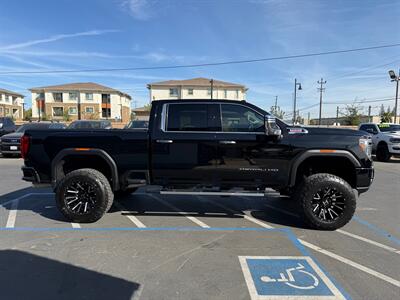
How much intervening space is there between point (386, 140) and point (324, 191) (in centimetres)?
1226

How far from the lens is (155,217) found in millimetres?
5895

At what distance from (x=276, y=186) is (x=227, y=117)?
139cm

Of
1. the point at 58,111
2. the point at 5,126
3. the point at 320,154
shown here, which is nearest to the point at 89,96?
the point at 58,111

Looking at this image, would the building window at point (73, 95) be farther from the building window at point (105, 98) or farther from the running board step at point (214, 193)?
the running board step at point (214, 193)

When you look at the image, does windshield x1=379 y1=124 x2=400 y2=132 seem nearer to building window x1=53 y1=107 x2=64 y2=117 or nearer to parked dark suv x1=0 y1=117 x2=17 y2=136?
parked dark suv x1=0 y1=117 x2=17 y2=136

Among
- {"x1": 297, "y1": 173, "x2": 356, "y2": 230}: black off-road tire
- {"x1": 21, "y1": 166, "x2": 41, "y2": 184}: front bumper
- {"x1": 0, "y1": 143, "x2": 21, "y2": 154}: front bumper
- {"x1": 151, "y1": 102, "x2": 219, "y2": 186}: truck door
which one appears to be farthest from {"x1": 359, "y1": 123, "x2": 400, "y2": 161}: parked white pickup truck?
{"x1": 0, "y1": 143, "x2": 21, "y2": 154}: front bumper

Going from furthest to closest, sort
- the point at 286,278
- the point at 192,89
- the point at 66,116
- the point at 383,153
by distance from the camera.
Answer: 1. the point at 66,116
2. the point at 192,89
3. the point at 383,153
4. the point at 286,278

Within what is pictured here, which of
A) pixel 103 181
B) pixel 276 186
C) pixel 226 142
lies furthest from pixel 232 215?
pixel 103 181

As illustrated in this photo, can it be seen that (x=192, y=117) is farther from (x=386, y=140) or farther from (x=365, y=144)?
(x=386, y=140)

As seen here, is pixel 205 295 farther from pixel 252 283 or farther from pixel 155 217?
pixel 155 217

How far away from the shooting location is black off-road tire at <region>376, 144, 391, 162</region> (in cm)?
1552

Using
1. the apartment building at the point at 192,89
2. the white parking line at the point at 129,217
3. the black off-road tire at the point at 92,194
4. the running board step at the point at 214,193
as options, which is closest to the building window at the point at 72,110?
the apartment building at the point at 192,89

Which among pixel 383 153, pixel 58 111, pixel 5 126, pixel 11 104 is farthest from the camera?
pixel 11 104

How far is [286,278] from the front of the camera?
362 cm
